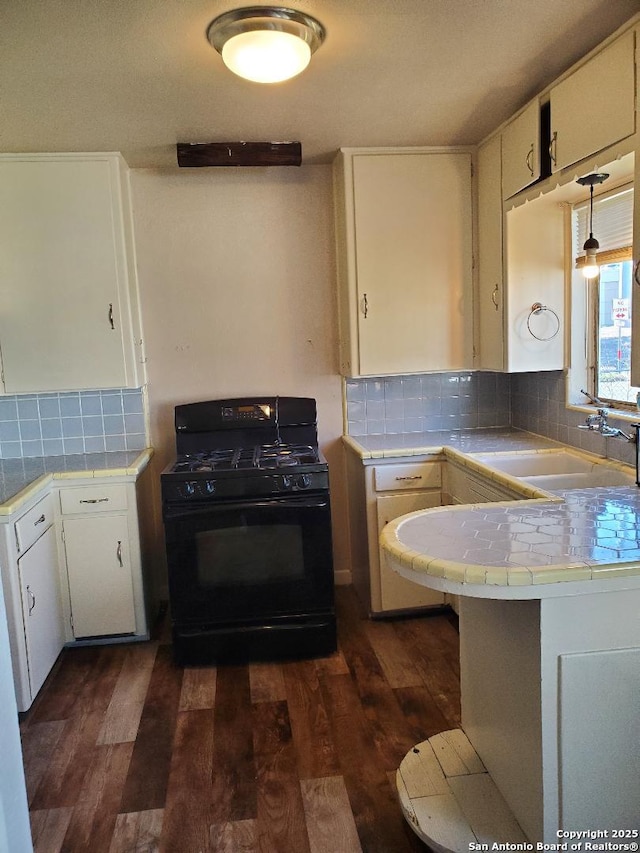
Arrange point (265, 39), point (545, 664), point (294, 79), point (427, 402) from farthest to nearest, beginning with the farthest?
point (427, 402) → point (294, 79) → point (265, 39) → point (545, 664)

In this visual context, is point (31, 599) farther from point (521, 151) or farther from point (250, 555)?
point (521, 151)

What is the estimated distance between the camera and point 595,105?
194 cm

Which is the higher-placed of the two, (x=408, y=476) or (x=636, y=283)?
(x=636, y=283)

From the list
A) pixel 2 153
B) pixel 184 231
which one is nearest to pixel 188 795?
pixel 184 231

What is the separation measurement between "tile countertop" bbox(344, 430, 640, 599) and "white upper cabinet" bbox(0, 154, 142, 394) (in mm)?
1879

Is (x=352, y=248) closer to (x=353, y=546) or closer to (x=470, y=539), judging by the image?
(x=353, y=546)

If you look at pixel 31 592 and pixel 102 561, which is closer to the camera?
pixel 31 592

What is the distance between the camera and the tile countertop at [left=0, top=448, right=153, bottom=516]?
96.5 inches

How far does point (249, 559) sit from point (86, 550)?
Result: 77 centimetres

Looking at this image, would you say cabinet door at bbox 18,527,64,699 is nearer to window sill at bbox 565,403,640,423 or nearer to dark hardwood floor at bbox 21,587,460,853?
dark hardwood floor at bbox 21,587,460,853

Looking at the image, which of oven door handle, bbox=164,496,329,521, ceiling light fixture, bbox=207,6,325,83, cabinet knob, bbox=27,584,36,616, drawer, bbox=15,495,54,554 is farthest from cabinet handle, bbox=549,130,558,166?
cabinet knob, bbox=27,584,36,616

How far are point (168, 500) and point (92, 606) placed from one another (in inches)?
27.3

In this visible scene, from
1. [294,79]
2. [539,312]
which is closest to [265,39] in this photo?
[294,79]

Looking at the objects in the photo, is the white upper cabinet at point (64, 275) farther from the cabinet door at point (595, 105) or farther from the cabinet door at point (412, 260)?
the cabinet door at point (595, 105)
